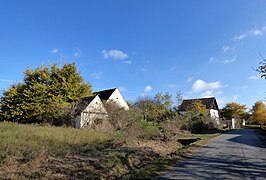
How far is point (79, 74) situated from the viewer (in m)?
35.2

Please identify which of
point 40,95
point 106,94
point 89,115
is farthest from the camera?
point 106,94

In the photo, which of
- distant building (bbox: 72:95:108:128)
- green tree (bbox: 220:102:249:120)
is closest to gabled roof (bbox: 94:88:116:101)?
distant building (bbox: 72:95:108:128)

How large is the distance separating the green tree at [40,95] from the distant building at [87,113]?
9.63 feet

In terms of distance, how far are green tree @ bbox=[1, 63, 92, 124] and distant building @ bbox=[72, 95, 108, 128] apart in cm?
294

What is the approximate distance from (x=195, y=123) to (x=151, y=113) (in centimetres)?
1351

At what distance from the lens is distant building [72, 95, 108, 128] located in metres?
24.5

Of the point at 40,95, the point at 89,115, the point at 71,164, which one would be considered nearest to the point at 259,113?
the point at 89,115

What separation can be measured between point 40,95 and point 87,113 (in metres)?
10.3

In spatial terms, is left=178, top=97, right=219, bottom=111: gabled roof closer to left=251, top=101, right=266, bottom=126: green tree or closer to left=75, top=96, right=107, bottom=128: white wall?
left=251, top=101, right=266, bottom=126: green tree

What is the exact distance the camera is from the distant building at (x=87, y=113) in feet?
80.3

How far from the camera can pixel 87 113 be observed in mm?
24938

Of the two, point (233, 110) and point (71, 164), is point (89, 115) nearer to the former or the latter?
point (71, 164)

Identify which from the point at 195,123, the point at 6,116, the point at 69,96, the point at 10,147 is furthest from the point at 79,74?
the point at 10,147

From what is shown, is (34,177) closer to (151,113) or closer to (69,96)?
(69,96)
